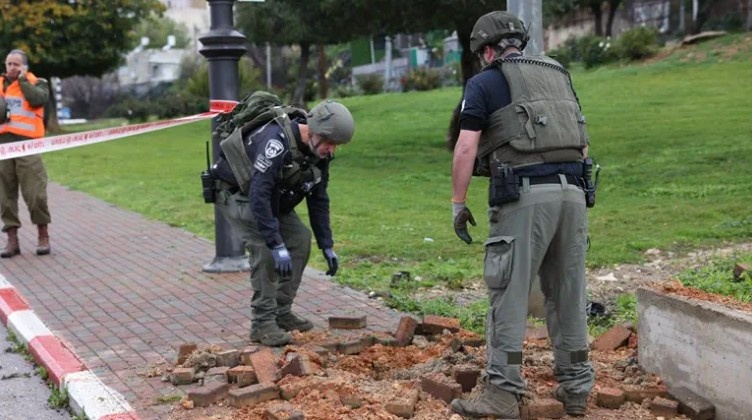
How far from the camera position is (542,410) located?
458 cm

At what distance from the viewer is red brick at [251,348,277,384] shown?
5125 millimetres

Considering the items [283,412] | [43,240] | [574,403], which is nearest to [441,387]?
[574,403]

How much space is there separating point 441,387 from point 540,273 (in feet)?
2.44

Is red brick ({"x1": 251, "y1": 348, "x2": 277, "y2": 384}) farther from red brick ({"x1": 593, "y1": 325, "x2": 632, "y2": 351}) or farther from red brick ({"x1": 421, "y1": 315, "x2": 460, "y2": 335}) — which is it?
red brick ({"x1": 593, "y1": 325, "x2": 632, "y2": 351})

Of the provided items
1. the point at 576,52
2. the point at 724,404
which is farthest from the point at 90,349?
the point at 576,52

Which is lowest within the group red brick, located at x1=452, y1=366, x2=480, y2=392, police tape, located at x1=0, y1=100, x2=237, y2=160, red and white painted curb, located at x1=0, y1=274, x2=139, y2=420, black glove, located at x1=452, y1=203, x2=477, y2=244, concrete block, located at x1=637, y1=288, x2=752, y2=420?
red and white painted curb, located at x1=0, y1=274, x2=139, y2=420

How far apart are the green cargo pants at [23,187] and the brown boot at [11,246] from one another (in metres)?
0.10

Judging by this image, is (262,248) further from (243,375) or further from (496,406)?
(496,406)

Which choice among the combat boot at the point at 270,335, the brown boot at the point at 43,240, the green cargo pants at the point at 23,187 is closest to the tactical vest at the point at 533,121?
the combat boot at the point at 270,335

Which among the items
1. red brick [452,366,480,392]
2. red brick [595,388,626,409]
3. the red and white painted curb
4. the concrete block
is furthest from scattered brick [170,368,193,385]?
the concrete block

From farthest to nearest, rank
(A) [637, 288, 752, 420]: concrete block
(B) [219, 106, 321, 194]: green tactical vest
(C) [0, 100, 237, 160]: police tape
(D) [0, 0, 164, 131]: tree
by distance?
(D) [0, 0, 164, 131]: tree → (C) [0, 100, 237, 160]: police tape → (B) [219, 106, 321, 194]: green tactical vest → (A) [637, 288, 752, 420]: concrete block

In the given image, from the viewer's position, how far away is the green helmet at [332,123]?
5.51 metres

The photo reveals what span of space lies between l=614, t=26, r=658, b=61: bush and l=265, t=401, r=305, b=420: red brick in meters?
29.3

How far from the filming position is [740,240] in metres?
8.97
